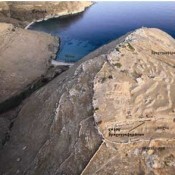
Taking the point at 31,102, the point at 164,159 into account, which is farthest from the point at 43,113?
the point at 164,159

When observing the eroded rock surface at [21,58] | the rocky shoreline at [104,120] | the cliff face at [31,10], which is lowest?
the cliff face at [31,10]

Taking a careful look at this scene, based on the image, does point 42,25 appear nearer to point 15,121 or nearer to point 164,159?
point 15,121

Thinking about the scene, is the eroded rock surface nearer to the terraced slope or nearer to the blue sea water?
the blue sea water

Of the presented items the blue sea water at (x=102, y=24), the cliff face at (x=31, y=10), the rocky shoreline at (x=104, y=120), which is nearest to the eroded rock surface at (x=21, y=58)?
the blue sea water at (x=102, y=24)

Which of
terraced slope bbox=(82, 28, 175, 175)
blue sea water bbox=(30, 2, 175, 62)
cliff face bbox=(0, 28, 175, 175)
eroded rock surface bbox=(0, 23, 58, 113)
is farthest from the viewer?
blue sea water bbox=(30, 2, 175, 62)

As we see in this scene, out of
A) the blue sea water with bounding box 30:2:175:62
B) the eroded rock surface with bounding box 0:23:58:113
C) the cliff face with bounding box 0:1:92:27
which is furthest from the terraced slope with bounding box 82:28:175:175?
the cliff face with bounding box 0:1:92:27

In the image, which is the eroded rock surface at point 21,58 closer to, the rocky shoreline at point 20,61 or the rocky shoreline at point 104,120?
the rocky shoreline at point 20,61

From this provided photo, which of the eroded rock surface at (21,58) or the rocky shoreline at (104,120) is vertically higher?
the rocky shoreline at (104,120)
